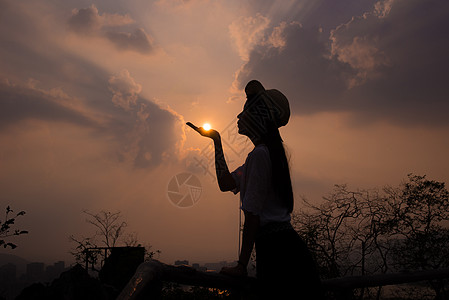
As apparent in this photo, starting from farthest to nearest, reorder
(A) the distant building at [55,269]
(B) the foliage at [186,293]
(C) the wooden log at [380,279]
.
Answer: (A) the distant building at [55,269] < (B) the foliage at [186,293] < (C) the wooden log at [380,279]

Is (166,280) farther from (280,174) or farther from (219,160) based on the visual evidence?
(219,160)

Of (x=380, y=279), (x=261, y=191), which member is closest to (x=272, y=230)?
(x=261, y=191)

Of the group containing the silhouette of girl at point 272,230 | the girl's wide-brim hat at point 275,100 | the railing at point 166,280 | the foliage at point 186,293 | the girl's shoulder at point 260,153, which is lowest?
the foliage at point 186,293

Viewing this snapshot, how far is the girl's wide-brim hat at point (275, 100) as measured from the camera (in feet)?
7.47

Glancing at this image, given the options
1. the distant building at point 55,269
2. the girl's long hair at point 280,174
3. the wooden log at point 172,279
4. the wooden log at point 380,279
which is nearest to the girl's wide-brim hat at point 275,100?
the girl's long hair at point 280,174

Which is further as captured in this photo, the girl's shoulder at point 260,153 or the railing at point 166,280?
the girl's shoulder at point 260,153

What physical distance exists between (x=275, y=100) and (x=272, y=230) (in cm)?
87

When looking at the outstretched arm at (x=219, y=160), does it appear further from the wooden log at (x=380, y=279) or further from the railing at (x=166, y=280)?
the wooden log at (x=380, y=279)

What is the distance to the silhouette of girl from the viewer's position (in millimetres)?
1840

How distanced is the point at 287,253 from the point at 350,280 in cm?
140

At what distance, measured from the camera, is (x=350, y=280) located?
9.67 feet

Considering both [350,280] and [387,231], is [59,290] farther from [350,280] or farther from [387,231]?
[387,231]

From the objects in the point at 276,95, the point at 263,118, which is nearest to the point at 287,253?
the point at 263,118

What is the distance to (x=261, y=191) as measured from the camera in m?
1.89
